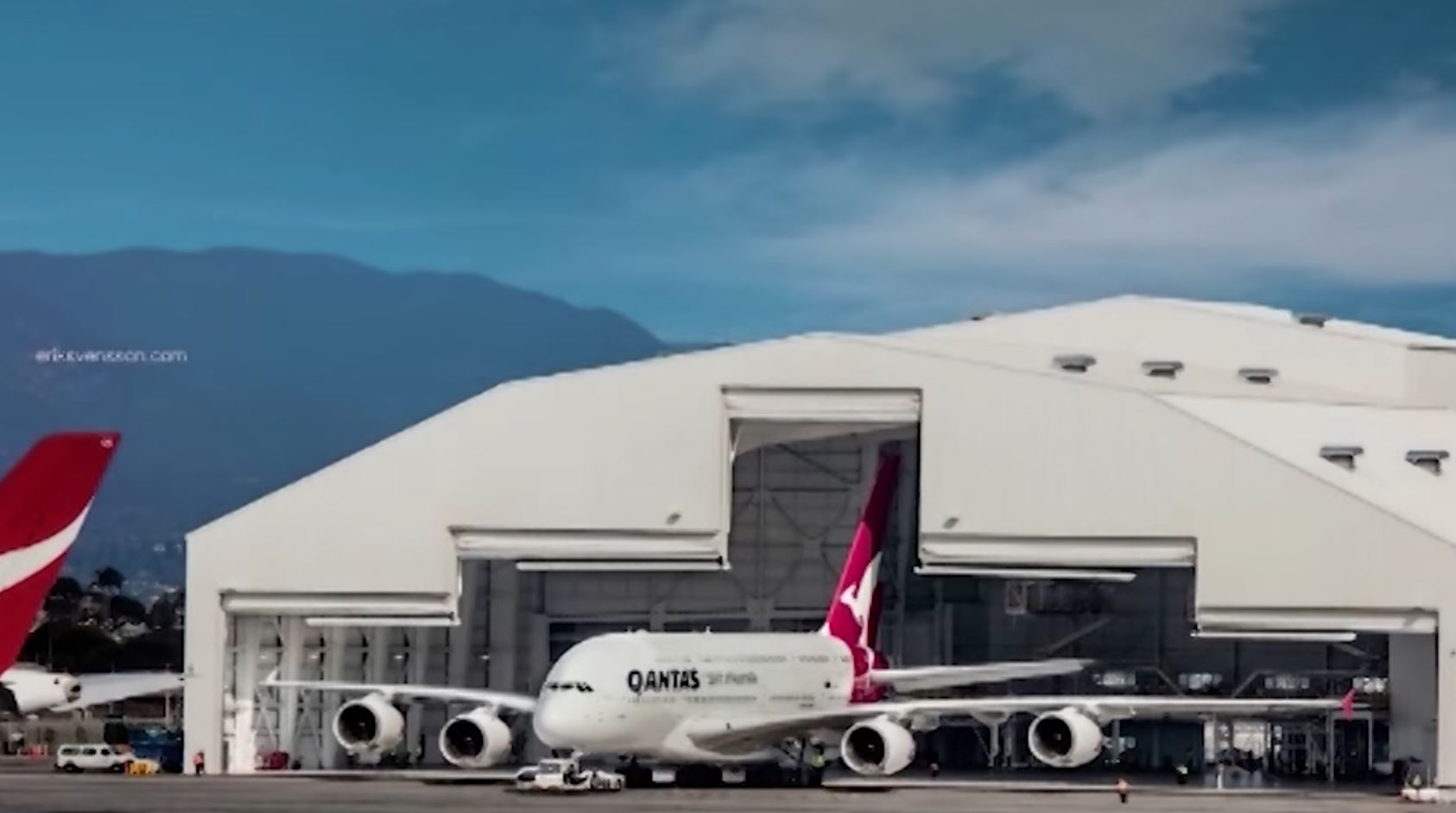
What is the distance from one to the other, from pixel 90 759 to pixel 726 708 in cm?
2278

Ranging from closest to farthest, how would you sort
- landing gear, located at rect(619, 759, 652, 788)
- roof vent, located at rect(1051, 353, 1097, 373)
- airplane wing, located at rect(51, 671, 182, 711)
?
1. airplane wing, located at rect(51, 671, 182, 711)
2. landing gear, located at rect(619, 759, 652, 788)
3. roof vent, located at rect(1051, 353, 1097, 373)

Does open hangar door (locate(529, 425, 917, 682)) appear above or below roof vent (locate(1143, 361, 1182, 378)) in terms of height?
below

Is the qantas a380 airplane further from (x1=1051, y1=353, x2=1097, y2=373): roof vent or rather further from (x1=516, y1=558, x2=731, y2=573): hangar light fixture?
(x1=1051, y1=353, x2=1097, y2=373): roof vent

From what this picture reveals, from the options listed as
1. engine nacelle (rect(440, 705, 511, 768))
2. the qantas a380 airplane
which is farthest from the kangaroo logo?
engine nacelle (rect(440, 705, 511, 768))

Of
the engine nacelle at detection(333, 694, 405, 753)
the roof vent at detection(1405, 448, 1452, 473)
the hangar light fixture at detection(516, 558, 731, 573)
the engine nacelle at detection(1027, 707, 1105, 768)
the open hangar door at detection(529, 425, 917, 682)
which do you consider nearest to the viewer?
the engine nacelle at detection(1027, 707, 1105, 768)

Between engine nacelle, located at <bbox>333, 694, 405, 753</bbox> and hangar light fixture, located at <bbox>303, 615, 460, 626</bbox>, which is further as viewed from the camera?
hangar light fixture, located at <bbox>303, 615, 460, 626</bbox>

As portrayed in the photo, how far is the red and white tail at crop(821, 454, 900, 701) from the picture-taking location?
70.2m

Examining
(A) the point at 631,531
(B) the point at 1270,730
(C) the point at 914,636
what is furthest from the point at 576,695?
(B) the point at 1270,730

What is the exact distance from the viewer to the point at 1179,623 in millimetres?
87438

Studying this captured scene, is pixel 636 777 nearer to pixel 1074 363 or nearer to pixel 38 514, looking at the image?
pixel 1074 363

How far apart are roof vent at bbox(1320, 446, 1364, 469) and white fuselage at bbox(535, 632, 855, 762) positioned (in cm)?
1719

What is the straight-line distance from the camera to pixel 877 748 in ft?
203

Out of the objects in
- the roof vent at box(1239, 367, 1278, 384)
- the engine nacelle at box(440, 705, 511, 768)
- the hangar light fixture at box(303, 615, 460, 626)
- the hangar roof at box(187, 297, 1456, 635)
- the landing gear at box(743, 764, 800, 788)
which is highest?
the roof vent at box(1239, 367, 1278, 384)

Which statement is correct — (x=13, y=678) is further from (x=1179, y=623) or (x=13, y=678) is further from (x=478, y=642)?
(x=1179, y=623)
